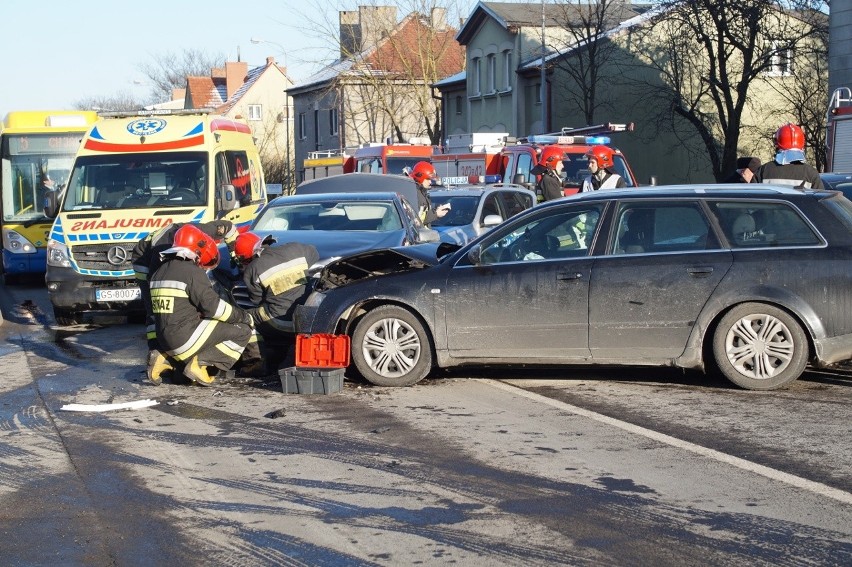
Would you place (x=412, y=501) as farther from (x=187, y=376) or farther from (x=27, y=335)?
(x=27, y=335)

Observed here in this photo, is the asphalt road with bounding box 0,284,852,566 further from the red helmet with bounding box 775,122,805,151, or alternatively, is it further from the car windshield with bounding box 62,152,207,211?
the car windshield with bounding box 62,152,207,211

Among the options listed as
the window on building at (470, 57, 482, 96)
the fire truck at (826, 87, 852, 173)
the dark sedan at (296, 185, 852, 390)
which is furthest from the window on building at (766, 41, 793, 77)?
the dark sedan at (296, 185, 852, 390)

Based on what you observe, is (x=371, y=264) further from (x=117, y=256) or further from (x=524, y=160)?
(x=524, y=160)

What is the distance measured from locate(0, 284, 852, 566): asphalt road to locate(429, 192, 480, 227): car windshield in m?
7.33

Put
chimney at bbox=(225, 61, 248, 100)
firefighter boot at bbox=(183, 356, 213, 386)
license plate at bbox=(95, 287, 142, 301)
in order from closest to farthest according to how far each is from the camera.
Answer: firefighter boot at bbox=(183, 356, 213, 386)
license plate at bbox=(95, 287, 142, 301)
chimney at bbox=(225, 61, 248, 100)

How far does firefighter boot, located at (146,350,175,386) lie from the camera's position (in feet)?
32.8

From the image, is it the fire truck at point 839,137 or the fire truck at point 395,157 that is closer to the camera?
the fire truck at point 839,137

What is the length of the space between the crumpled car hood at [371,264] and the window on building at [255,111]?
6785cm

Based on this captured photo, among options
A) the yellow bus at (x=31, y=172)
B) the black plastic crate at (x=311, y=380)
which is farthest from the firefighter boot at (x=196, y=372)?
the yellow bus at (x=31, y=172)

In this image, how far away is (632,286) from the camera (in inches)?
356

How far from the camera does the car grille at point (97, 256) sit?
48.2 ft

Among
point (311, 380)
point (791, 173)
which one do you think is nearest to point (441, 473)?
point (311, 380)

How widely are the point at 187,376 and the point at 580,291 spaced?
342 centimetres

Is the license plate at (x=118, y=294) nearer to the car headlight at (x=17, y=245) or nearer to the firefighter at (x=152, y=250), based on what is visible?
the firefighter at (x=152, y=250)
